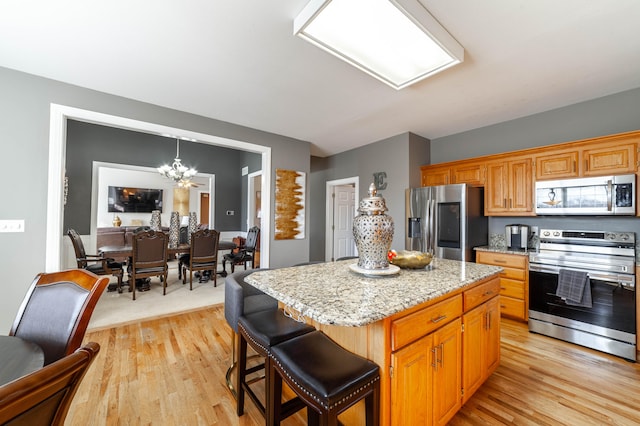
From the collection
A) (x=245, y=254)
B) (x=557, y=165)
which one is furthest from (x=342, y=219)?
(x=557, y=165)

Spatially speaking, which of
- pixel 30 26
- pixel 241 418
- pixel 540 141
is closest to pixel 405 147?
pixel 540 141

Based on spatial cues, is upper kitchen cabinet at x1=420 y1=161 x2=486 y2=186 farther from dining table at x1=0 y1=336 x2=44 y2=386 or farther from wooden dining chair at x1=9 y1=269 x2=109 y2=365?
dining table at x1=0 y1=336 x2=44 y2=386

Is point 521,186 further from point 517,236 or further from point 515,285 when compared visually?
point 515,285

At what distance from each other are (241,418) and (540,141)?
4.32 meters

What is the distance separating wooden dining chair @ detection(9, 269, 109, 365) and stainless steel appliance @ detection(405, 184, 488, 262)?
11.6 ft

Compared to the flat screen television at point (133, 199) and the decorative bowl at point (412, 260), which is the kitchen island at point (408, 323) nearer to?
the decorative bowl at point (412, 260)

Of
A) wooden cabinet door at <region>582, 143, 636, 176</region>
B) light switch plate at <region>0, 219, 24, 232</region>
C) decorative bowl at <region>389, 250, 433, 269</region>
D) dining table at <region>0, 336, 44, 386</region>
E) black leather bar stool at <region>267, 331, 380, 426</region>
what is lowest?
black leather bar stool at <region>267, 331, 380, 426</region>

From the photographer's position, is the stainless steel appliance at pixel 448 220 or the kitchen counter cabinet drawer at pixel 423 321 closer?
the kitchen counter cabinet drawer at pixel 423 321

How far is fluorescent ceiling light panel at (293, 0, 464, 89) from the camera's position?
1.43m

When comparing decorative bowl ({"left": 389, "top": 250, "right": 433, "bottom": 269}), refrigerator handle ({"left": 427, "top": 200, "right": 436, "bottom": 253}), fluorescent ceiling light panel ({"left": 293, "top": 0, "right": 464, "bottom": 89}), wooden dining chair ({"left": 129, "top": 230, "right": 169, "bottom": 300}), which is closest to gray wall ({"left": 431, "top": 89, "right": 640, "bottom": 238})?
refrigerator handle ({"left": 427, "top": 200, "right": 436, "bottom": 253})

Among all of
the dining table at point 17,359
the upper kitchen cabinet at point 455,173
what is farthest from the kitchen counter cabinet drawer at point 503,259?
the dining table at point 17,359

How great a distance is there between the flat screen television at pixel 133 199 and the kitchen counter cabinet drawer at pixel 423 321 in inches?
327

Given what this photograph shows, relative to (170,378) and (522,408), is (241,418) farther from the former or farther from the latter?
(522,408)

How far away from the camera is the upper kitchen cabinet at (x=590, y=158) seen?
2.42m
